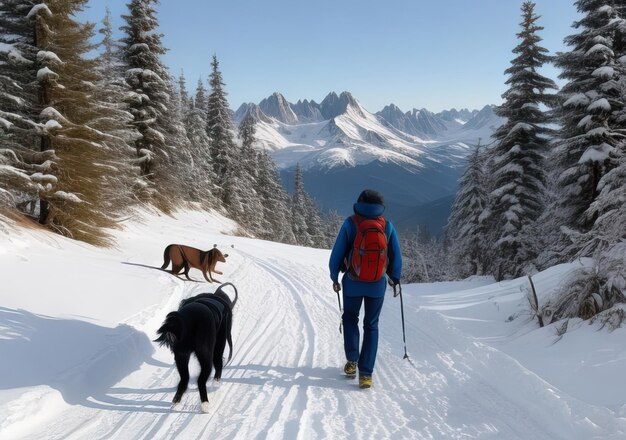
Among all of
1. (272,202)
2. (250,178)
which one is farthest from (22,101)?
(272,202)

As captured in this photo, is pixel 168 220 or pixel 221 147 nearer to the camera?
pixel 168 220

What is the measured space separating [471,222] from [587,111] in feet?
36.4

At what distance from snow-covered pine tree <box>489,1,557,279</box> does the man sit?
1530 centimetres

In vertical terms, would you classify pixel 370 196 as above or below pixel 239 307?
above

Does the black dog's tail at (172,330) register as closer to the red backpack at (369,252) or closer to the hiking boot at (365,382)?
the red backpack at (369,252)

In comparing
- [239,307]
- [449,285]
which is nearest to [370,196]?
[239,307]

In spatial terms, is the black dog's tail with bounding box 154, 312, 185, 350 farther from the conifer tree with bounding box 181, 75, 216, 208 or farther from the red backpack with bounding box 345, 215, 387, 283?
the conifer tree with bounding box 181, 75, 216, 208

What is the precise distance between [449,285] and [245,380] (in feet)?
35.9

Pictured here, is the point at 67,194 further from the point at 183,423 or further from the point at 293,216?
the point at 293,216

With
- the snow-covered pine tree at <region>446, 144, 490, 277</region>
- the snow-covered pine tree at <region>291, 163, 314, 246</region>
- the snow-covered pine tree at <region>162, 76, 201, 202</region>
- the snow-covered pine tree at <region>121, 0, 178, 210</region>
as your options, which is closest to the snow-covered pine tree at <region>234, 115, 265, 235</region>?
the snow-covered pine tree at <region>291, 163, 314, 246</region>

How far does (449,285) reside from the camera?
45.2ft

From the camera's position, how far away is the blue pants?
14.1ft

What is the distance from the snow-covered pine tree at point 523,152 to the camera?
57.7 ft

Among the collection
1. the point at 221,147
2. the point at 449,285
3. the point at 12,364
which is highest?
the point at 221,147
